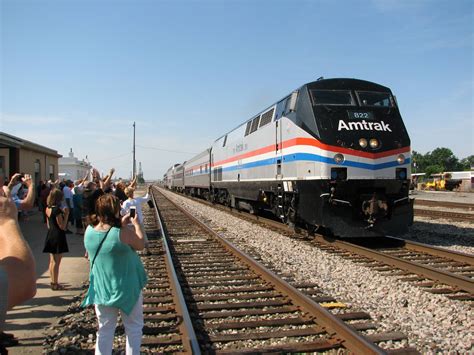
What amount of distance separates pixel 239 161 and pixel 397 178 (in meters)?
8.40

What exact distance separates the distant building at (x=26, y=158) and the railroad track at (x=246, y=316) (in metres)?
9.25

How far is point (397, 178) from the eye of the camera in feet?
33.6

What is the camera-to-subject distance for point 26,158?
71.4 feet

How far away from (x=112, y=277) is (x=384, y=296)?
13.9ft

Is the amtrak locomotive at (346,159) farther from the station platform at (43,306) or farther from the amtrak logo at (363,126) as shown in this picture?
the station platform at (43,306)

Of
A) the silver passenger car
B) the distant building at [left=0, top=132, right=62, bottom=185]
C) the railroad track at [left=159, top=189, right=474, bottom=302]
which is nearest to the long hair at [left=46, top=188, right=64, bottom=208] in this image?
the railroad track at [left=159, top=189, right=474, bottom=302]

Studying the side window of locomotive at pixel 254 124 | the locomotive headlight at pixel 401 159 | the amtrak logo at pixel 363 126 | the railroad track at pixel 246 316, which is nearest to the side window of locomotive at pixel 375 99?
the amtrak logo at pixel 363 126

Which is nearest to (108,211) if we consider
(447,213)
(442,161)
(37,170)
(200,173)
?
(447,213)

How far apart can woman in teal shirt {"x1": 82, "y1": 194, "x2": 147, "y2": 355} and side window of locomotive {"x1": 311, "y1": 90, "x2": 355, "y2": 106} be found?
24.9 feet

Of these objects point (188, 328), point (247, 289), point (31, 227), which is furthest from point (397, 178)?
point (31, 227)

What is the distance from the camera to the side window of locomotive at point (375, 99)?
10.8 m

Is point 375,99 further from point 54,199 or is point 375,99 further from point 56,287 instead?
point 56,287

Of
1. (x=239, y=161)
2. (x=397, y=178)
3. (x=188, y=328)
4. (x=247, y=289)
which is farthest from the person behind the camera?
(x=239, y=161)

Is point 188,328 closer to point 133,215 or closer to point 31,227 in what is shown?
point 133,215
